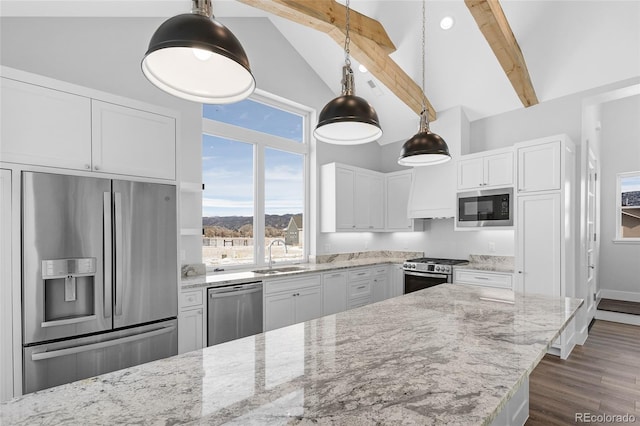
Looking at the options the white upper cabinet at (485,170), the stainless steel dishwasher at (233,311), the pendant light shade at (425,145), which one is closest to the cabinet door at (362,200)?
the white upper cabinet at (485,170)

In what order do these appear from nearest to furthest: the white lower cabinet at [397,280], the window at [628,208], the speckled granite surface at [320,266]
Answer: the speckled granite surface at [320,266] < the white lower cabinet at [397,280] < the window at [628,208]

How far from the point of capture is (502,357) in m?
1.25

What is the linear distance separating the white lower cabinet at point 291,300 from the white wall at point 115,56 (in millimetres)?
965

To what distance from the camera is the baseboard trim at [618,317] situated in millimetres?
4805

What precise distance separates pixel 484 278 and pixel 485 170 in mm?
1395

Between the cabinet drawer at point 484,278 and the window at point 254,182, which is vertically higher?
the window at point 254,182

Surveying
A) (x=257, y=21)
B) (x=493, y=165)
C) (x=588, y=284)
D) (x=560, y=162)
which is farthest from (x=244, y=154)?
(x=588, y=284)

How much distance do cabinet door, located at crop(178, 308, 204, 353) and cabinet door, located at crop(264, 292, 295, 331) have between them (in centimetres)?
74

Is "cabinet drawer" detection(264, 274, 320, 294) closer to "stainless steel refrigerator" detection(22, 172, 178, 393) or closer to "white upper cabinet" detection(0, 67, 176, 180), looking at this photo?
"stainless steel refrigerator" detection(22, 172, 178, 393)

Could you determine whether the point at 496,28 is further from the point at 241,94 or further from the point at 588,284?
the point at 588,284

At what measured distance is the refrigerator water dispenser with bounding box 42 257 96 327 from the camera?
6.73 feet

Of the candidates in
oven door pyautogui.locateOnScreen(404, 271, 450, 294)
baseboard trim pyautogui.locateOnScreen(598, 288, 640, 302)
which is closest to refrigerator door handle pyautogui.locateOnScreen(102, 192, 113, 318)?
oven door pyautogui.locateOnScreen(404, 271, 450, 294)

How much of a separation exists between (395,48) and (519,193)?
2.39 metres

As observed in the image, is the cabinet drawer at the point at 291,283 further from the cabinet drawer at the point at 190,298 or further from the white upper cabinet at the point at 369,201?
the white upper cabinet at the point at 369,201
